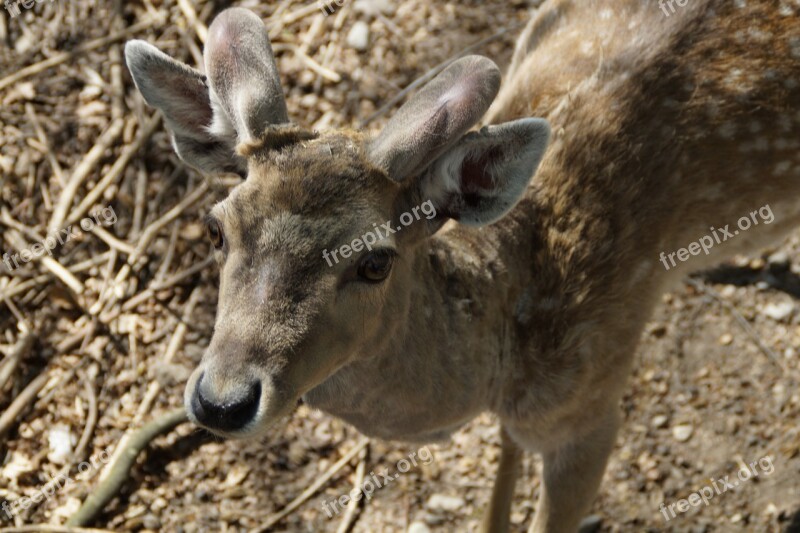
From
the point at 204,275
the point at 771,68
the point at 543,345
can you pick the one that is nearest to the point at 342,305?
the point at 543,345

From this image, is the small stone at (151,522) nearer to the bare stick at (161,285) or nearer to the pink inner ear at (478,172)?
the bare stick at (161,285)

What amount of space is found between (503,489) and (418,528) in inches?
16.7

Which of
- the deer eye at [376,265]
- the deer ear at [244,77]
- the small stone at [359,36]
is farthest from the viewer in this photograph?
the small stone at [359,36]

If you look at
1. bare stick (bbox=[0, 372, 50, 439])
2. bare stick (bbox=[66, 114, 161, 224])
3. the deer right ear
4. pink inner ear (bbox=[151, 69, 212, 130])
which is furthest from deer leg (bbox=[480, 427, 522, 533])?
bare stick (bbox=[66, 114, 161, 224])

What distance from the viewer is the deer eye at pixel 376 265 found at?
2598 millimetres

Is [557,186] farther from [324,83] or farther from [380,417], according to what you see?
[324,83]

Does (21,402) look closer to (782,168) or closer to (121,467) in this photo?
(121,467)

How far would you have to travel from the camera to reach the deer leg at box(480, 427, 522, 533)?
3996 millimetres

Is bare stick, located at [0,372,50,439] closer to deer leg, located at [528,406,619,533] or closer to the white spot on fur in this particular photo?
deer leg, located at [528,406,619,533]

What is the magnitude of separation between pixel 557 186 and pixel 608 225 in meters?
0.22

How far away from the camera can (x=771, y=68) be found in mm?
3459

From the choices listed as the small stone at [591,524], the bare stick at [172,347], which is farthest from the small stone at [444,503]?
the bare stick at [172,347]

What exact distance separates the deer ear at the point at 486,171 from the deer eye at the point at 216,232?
580 mm

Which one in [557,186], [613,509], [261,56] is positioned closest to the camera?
[261,56]
